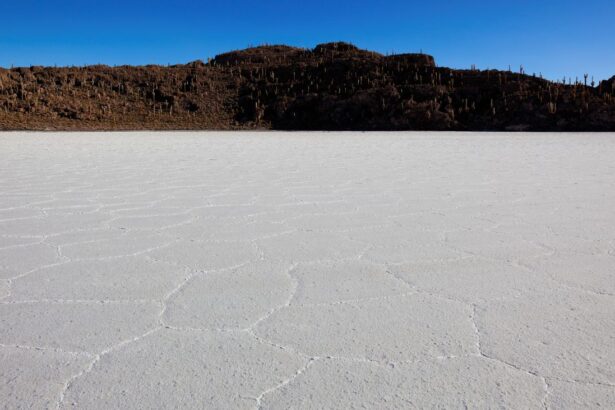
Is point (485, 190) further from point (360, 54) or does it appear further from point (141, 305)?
point (360, 54)

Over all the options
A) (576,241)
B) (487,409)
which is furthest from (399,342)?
(576,241)

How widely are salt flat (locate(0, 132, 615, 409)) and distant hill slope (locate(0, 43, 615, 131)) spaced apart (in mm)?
18196

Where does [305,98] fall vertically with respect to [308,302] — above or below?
above

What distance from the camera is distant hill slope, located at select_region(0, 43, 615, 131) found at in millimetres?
20625

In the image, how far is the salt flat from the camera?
117 centimetres

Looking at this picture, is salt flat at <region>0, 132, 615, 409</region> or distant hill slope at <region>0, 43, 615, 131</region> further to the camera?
distant hill slope at <region>0, 43, 615, 131</region>

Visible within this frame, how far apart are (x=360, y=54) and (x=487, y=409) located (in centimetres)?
3049

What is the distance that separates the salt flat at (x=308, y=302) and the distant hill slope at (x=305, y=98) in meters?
18.2

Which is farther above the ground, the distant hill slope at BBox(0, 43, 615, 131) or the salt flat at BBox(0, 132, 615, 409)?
the distant hill slope at BBox(0, 43, 615, 131)

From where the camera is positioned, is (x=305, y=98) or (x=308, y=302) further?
(x=305, y=98)

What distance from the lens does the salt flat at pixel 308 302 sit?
1168mm

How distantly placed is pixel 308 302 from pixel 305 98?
77.5 feet

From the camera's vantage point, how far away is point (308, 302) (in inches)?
66.7

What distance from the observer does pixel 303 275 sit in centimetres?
198
